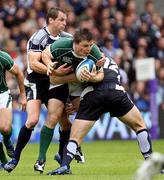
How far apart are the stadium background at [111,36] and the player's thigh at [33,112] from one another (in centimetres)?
801

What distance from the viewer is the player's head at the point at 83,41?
1015 cm

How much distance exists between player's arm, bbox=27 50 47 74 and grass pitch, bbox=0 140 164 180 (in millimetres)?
1425

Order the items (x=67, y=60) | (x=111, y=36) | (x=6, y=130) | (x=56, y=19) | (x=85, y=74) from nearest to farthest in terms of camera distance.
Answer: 1. (x=85, y=74)
2. (x=67, y=60)
3. (x=6, y=130)
4. (x=56, y=19)
5. (x=111, y=36)

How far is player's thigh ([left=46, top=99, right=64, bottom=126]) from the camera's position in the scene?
11.3m

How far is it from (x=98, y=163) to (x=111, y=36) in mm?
9250

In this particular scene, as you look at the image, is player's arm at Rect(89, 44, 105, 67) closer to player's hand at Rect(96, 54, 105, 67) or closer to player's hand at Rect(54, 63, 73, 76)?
player's hand at Rect(96, 54, 105, 67)

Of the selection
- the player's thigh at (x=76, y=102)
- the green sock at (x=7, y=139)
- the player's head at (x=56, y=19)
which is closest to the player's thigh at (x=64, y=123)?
the player's thigh at (x=76, y=102)

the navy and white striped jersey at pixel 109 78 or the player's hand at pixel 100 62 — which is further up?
the player's hand at pixel 100 62

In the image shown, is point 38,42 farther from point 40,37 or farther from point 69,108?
point 69,108

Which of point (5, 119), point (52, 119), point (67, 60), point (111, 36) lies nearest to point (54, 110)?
point (52, 119)

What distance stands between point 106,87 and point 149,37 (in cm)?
1257

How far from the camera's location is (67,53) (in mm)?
10641

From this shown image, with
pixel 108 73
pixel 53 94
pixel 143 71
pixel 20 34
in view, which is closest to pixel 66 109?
pixel 53 94

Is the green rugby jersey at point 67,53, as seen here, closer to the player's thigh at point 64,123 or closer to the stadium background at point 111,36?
the player's thigh at point 64,123
